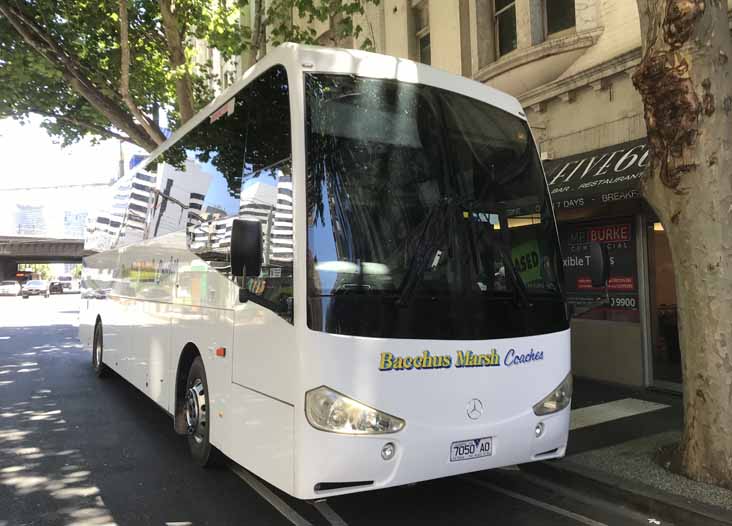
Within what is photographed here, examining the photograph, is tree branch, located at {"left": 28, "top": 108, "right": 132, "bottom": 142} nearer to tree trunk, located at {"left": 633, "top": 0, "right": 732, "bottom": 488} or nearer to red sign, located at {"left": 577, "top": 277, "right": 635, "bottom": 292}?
red sign, located at {"left": 577, "top": 277, "right": 635, "bottom": 292}

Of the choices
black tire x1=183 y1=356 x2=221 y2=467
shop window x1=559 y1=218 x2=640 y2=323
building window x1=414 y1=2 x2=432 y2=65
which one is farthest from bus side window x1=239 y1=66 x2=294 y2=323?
building window x1=414 y1=2 x2=432 y2=65

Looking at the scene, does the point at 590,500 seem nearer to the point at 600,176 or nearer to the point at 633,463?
the point at 633,463

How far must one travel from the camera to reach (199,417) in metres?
5.21

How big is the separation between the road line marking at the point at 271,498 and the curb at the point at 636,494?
2.18m

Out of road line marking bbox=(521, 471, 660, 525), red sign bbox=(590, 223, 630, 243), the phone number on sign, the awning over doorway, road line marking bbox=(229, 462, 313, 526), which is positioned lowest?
road line marking bbox=(521, 471, 660, 525)

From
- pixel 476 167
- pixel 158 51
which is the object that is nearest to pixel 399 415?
pixel 476 167

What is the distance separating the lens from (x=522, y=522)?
4156 millimetres

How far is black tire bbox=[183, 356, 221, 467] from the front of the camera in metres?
5.04

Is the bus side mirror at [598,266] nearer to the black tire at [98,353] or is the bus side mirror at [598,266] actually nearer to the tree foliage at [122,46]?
the tree foliage at [122,46]

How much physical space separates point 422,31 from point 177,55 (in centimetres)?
556

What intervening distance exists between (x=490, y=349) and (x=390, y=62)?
2109mm

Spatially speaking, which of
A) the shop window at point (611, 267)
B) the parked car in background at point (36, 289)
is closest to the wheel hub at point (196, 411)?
the shop window at point (611, 267)

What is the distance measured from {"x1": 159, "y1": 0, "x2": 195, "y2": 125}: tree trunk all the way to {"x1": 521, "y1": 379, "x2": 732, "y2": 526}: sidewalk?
10.6 meters

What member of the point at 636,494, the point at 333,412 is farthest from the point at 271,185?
the point at 636,494
